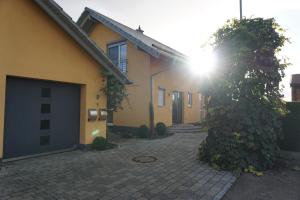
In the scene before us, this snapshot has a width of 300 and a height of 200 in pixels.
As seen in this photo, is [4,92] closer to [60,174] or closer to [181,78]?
[60,174]

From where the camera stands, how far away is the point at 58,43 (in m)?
7.73

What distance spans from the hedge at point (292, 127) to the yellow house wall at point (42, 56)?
7.02m

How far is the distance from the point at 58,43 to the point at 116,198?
5741 millimetres

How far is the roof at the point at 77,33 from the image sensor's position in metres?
7.16

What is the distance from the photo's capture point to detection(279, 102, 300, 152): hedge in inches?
320

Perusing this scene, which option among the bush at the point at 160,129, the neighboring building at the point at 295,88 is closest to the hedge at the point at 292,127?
the bush at the point at 160,129

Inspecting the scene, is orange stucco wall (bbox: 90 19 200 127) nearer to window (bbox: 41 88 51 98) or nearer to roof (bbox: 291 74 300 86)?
window (bbox: 41 88 51 98)

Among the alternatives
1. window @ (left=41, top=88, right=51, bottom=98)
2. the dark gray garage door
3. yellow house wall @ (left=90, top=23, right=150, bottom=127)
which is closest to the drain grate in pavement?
the dark gray garage door

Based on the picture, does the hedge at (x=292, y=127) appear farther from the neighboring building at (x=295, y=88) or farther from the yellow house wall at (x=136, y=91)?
the neighboring building at (x=295, y=88)

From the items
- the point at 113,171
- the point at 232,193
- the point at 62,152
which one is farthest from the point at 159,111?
the point at 232,193

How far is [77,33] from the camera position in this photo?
798 cm

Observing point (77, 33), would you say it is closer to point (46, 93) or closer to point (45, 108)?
point (46, 93)

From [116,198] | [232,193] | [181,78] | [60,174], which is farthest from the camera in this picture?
[181,78]

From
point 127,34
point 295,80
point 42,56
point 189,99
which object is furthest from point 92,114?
point 295,80
